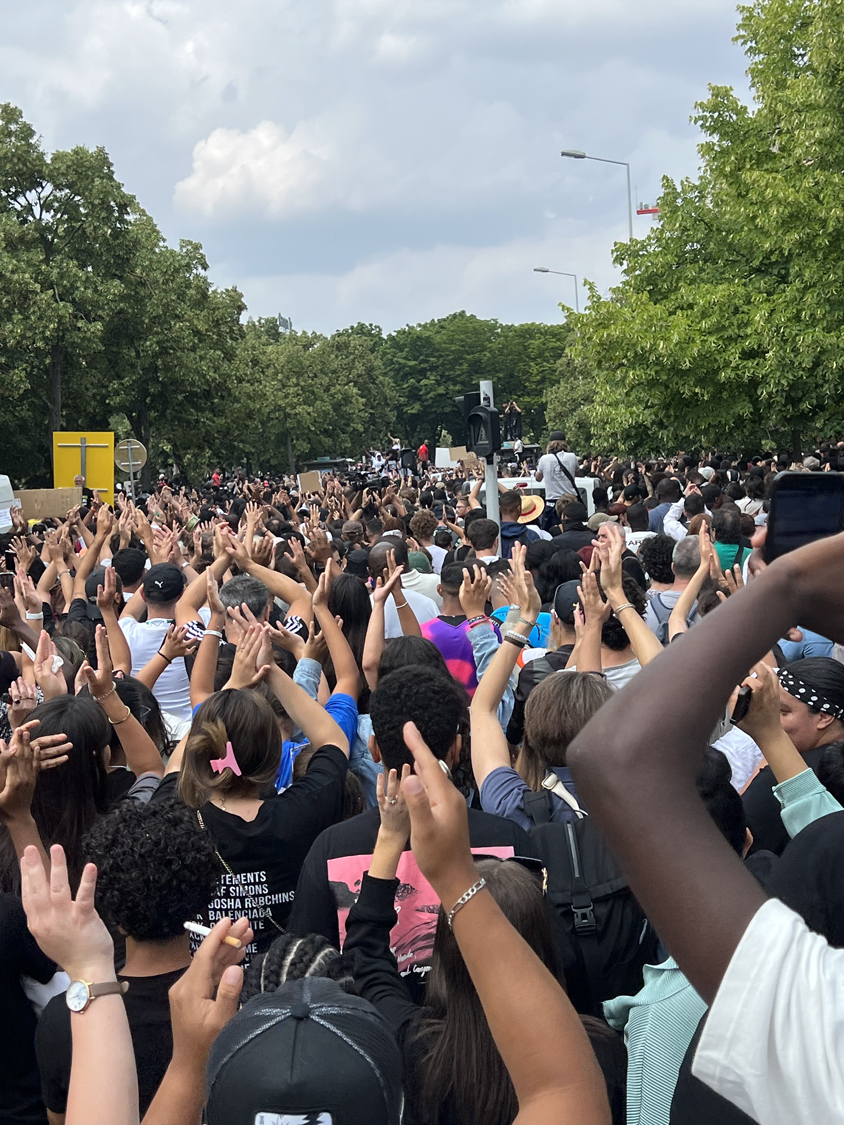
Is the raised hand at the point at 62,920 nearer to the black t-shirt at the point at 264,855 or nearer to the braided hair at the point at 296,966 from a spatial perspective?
the braided hair at the point at 296,966

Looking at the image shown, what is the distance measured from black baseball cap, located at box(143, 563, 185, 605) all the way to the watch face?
15.5 feet

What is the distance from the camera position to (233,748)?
341cm

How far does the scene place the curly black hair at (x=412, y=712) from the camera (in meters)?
3.11

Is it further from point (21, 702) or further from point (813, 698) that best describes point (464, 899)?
point (21, 702)

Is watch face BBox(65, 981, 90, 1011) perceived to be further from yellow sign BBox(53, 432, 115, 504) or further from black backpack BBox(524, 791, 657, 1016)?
yellow sign BBox(53, 432, 115, 504)

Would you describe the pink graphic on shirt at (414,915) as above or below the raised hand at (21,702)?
below

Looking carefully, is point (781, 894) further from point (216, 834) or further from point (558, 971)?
point (216, 834)

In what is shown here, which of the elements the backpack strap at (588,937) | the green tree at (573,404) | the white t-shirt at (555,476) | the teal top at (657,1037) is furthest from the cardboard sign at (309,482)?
the green tree at (573,404)

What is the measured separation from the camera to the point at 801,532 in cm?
165

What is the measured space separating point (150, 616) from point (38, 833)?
346 centimetres

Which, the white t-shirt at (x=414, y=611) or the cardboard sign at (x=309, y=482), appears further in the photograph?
the cardboard sign at (x=309, y=482)

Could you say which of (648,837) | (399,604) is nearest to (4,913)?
(648,837)

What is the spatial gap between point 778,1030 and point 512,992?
60 centimetres

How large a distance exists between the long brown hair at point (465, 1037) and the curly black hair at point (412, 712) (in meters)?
0.93
